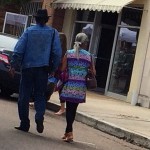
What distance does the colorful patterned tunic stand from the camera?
8.60 m

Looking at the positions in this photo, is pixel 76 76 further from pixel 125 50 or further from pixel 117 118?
pixel 125 50

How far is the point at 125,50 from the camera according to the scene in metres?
17.2

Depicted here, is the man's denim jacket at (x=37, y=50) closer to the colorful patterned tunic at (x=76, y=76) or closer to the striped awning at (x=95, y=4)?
the colorful patterned tunic at (x=76, y=76)

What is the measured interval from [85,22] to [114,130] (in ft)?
31.1

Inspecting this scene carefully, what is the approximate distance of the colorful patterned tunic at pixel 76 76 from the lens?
8602mm

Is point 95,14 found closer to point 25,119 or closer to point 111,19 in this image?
point 111,19

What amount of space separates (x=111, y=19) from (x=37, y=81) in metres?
10.7

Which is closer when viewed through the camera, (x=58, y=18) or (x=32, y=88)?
(x=32, y=88)

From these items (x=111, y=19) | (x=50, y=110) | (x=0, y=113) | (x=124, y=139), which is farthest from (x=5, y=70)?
(x=111, y=19)

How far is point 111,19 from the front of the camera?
62.0 feet

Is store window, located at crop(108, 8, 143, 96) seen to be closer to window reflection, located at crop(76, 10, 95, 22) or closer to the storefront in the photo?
the storefront

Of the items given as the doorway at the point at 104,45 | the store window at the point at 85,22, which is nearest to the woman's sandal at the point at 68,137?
the doorway at the point at 104,45

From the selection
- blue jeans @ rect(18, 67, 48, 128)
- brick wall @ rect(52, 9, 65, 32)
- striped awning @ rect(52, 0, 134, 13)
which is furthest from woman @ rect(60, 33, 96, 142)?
brick wall @ rect(52, 9, 65, 32)

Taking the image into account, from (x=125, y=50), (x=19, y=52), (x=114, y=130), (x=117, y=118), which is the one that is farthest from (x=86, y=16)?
(x=19, y=52)
